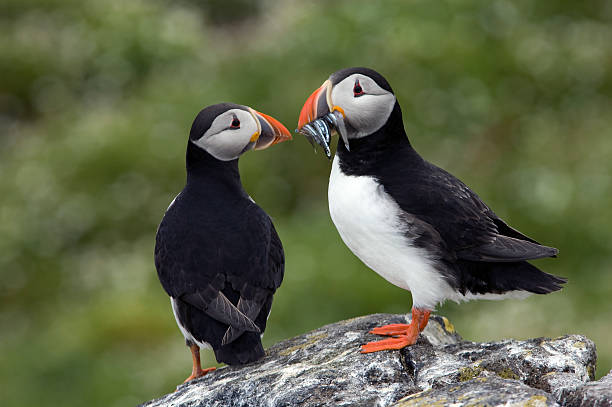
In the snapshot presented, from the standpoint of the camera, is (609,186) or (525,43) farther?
(525,43)

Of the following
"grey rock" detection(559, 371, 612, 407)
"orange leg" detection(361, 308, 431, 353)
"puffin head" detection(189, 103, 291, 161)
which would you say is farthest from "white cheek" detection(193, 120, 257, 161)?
"grey rock" detection(559, 371, 612, 407)

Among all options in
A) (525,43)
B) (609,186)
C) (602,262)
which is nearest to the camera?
(602,262)

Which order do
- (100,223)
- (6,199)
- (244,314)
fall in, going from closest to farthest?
(244,314), (100,223), (6,199)

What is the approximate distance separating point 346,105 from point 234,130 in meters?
0.83

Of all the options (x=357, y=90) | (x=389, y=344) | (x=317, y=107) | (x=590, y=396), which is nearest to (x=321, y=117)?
(x=317, y=107)

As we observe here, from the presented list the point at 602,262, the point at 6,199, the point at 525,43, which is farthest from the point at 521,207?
the point at 6,199

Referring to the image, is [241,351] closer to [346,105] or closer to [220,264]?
[220,264]

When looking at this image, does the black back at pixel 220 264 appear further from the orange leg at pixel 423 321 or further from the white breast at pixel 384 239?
the orange leg at pixel 423 321

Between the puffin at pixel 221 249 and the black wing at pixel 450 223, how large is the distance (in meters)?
0.95

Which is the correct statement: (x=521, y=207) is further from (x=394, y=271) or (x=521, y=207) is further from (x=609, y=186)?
(x=394, y=271)

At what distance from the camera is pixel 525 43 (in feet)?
49.0

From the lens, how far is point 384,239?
5.59 metres

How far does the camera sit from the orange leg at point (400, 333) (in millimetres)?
Result: 5489

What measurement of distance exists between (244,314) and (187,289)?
422 millimetres
